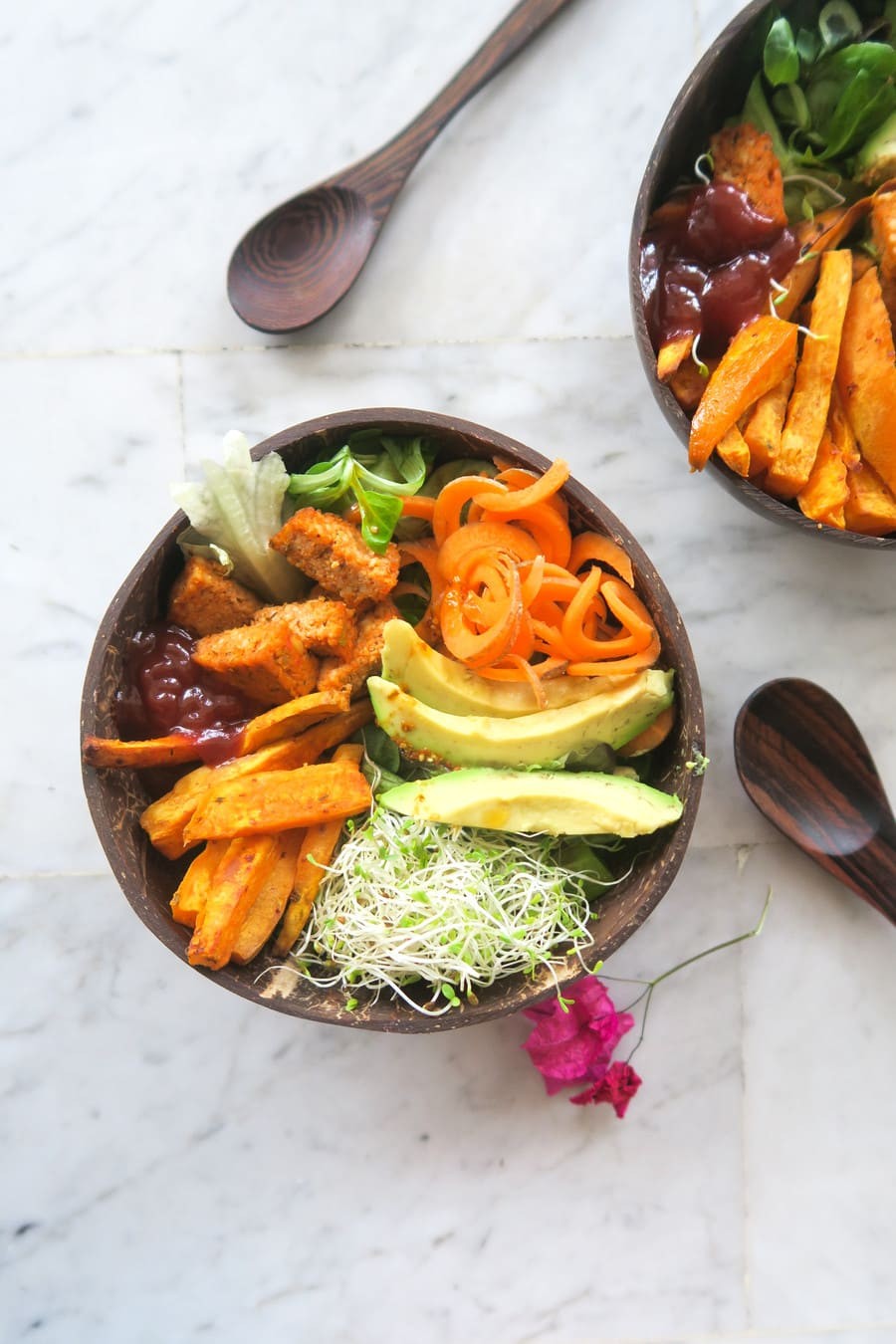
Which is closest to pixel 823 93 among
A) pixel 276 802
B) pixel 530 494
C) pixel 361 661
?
pixel 530 494

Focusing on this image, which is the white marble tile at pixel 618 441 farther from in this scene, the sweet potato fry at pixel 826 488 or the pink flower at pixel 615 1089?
the pink flower at pixel 615 1089

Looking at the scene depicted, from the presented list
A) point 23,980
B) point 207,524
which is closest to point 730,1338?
point 23,980

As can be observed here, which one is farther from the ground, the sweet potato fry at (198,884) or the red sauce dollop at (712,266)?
the red sauce dollop at (712,266)

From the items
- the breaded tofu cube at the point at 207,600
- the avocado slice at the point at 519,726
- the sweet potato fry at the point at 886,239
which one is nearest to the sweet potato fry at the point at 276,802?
the avocado slice at the point at 519,726

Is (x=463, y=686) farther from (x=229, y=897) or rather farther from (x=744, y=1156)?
(x=744, y=1156)

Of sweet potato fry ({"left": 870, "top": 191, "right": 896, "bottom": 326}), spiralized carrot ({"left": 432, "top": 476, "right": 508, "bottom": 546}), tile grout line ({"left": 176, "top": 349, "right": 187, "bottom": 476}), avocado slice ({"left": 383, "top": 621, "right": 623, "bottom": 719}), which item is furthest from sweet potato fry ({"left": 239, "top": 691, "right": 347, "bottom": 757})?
sweet potato fry ({"left": 870, "top": 191, "right": 896, "bottom": 326})

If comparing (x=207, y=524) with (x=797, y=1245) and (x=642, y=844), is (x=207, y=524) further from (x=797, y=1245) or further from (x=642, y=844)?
(x=797, y=1245)

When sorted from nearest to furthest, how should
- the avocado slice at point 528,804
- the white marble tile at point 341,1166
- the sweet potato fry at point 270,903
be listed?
the avocado slice at point 528,804, the sweet potato fry at point 270,903, the white marble tile at point 341,1166
